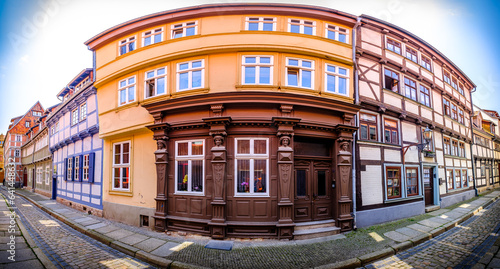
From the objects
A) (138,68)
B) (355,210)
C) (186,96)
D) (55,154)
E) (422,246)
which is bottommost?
(422,246)

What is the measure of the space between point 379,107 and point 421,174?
17.4 feet

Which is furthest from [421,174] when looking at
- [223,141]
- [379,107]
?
[223,141]

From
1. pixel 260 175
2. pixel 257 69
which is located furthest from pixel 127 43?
pixel 260 175

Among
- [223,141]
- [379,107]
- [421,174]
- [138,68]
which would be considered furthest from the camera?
[421,174]

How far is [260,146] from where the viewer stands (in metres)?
7.86

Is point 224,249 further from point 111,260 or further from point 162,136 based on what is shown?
point 162,136

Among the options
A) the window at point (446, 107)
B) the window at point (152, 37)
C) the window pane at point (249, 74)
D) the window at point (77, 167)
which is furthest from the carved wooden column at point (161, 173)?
the window at point (446, 107)

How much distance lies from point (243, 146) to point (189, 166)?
90.5 inches

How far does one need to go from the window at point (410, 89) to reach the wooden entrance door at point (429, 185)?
14.9 ft

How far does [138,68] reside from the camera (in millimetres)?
9766

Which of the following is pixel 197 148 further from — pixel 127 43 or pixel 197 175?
pixel 127 43

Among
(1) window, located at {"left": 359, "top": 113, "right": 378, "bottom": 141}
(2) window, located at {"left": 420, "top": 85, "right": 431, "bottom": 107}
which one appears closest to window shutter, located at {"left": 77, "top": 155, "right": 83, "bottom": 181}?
(1) window, located at {"left": 359, "top": 113, "right": 378, "bottom": 141}

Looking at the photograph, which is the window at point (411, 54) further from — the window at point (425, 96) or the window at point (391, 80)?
the window at point (391, 80)

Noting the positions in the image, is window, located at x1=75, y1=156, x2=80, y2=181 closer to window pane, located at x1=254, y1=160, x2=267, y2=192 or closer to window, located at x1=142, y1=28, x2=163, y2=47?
window, located at x1=142, y1=28, x2=163, y2=47
